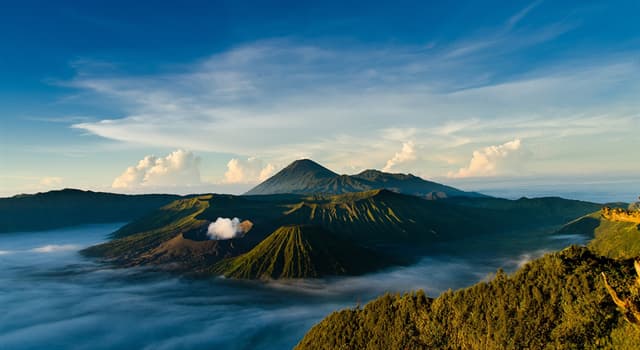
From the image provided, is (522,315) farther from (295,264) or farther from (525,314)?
(295,264)

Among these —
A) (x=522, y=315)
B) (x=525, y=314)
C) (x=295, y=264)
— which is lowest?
(x=295, y=264)

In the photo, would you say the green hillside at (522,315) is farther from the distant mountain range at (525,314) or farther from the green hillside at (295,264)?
the green hillside at (295,264)

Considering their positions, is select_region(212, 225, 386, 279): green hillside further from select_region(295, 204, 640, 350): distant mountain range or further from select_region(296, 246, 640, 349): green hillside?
select_region(296, 246, 640, 349): green hillside

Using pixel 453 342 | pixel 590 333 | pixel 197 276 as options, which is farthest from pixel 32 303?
pixel 590 333

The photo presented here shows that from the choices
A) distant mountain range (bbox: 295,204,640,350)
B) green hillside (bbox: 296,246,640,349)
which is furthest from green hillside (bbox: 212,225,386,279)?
green hillside (bbox: 296,246,640,349)

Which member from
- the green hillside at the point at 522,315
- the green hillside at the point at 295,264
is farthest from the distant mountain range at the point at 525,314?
the green hillside at the point at 295,264

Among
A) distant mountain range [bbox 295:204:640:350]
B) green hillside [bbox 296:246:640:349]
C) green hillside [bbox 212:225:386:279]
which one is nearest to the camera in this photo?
distant mountain range [bbox 295:204:640:350]

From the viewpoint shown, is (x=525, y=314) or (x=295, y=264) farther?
(x=295, y=264)

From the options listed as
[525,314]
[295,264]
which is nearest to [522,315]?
[525,314]
